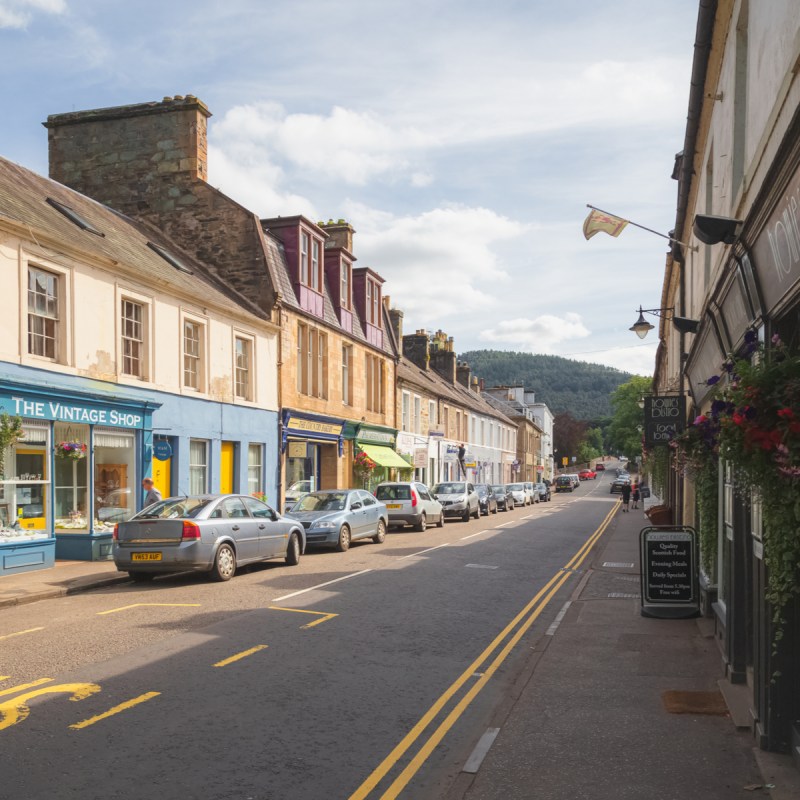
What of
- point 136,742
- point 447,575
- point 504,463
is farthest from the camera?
A: point 504,463

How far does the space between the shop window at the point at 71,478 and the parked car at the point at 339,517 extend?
4647 mm

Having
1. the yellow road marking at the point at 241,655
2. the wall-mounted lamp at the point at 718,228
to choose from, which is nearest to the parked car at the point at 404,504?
the yellow road marking at the point at 241,655

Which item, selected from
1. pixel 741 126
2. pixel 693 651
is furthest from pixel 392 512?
pixel 741 126

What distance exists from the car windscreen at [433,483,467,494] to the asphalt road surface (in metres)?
19.5

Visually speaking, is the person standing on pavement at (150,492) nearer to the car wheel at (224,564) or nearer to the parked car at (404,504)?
the car wheel at (224,564)

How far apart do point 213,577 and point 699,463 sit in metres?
8.82

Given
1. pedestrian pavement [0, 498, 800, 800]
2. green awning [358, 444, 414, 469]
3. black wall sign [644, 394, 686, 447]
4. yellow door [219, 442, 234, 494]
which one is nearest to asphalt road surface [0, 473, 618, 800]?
pedestrian pavement [0, 498, 800, 800]

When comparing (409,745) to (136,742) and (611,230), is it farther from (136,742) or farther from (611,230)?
(611,230)

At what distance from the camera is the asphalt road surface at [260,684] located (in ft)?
18.0

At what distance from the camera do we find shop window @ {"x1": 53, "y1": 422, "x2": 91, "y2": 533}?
16964 mm

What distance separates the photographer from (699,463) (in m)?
9.27

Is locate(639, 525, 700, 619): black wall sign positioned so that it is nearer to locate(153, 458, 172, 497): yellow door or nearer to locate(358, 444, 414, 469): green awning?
locate(153, 458, 172, 497): yellow door

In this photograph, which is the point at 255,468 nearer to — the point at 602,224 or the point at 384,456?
the point at 384,456

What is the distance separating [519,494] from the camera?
5006 cm
